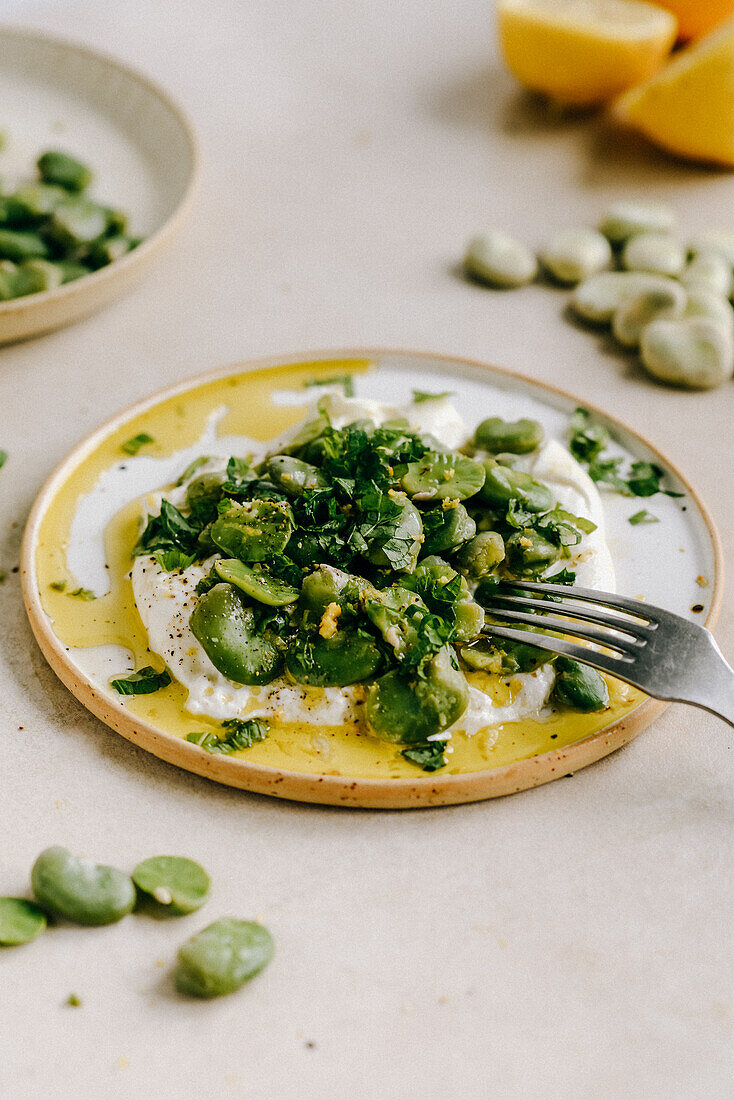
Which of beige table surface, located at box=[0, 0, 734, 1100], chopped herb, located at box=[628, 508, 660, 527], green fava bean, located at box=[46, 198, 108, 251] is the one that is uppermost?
green fava bean, located at box=[46, 198, 108, 251]

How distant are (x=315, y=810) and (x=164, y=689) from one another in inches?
11.5

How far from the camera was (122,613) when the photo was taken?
1581mm

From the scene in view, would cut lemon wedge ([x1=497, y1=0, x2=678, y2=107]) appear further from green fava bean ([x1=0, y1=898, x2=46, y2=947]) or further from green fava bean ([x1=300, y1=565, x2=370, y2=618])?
green fava bean ([x1=0, y1=898, x2=46, y2=947])

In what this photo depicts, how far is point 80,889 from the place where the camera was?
122 cm

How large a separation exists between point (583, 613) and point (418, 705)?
303mm

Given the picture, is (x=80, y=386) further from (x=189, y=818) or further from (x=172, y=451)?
(x=189, y=818)

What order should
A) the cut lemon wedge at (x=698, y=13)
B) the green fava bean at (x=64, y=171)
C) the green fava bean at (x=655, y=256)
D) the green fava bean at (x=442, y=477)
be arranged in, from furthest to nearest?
1. the cut lemon wedge at (x=698, y=13)
2. the green fava bean at (x=64, y=171)
3. the green fava bean at (x=655, y=256)
4. the green fava bean at (x=442, y=477)

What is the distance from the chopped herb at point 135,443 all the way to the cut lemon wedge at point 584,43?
6.42 ft

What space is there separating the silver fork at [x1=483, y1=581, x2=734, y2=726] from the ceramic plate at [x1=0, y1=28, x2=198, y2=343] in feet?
4.43

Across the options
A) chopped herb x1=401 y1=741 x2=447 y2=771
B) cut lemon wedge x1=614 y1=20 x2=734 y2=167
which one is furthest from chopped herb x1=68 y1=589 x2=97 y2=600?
cut lemon wedge x1=614 y1=20 x2=734 y2=167

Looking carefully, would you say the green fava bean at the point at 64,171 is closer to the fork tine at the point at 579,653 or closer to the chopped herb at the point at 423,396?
the chopped herb at the point at 423,396

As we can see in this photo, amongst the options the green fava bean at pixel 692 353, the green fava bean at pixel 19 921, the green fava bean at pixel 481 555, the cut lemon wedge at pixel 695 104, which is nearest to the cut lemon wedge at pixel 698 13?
the cut lemon wedge at pixel 695 104

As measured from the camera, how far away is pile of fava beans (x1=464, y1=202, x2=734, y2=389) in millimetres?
2250

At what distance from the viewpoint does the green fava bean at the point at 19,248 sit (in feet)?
7.55
